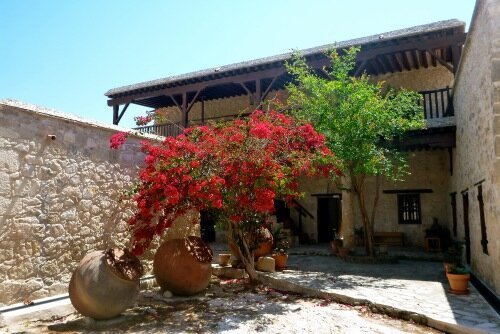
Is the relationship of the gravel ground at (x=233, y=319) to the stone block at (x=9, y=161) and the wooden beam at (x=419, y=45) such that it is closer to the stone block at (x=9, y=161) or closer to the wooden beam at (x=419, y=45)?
the stone block at (x=9, y=161)

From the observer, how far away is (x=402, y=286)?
6738 mm

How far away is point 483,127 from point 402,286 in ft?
10.4

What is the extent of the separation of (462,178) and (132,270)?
8.06 m

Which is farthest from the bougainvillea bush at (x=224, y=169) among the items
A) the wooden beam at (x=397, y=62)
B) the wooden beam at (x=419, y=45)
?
the wooden beam at (x=397, y=62)

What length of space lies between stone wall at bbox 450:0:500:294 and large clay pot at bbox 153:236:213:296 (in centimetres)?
471

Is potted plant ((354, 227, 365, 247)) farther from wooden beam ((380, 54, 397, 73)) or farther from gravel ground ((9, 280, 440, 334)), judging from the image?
gravel ground ((9, 280, 440, 334))

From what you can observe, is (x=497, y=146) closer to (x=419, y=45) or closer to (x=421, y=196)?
(x=419, y=45)

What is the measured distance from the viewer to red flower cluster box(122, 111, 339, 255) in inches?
222

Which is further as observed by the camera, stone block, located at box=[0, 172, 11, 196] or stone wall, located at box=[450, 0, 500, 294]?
stone wall, located at box=[450, 0, 500, 294]

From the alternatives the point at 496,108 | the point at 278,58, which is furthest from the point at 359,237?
the point at 496,108

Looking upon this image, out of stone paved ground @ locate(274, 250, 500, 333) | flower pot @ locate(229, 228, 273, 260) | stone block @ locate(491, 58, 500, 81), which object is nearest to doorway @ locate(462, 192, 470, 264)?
stone paved ground @ locate(274, 250, 500, 333)

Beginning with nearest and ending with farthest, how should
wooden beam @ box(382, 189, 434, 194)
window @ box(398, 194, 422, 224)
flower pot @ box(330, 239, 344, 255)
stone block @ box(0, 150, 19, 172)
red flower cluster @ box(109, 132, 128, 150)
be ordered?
stone block @ box(0, 150, 19, 172) < red flower cluster @ box(109, 132, 128, 150) < flower pot @ box(330, 239, 344, 255) < wooden beam @ box(382, 189, 434, 194) < window @ box(398, 194, 422, 224)

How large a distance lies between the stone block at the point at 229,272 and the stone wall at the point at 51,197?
244cm

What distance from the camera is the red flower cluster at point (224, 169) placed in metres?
5.65
